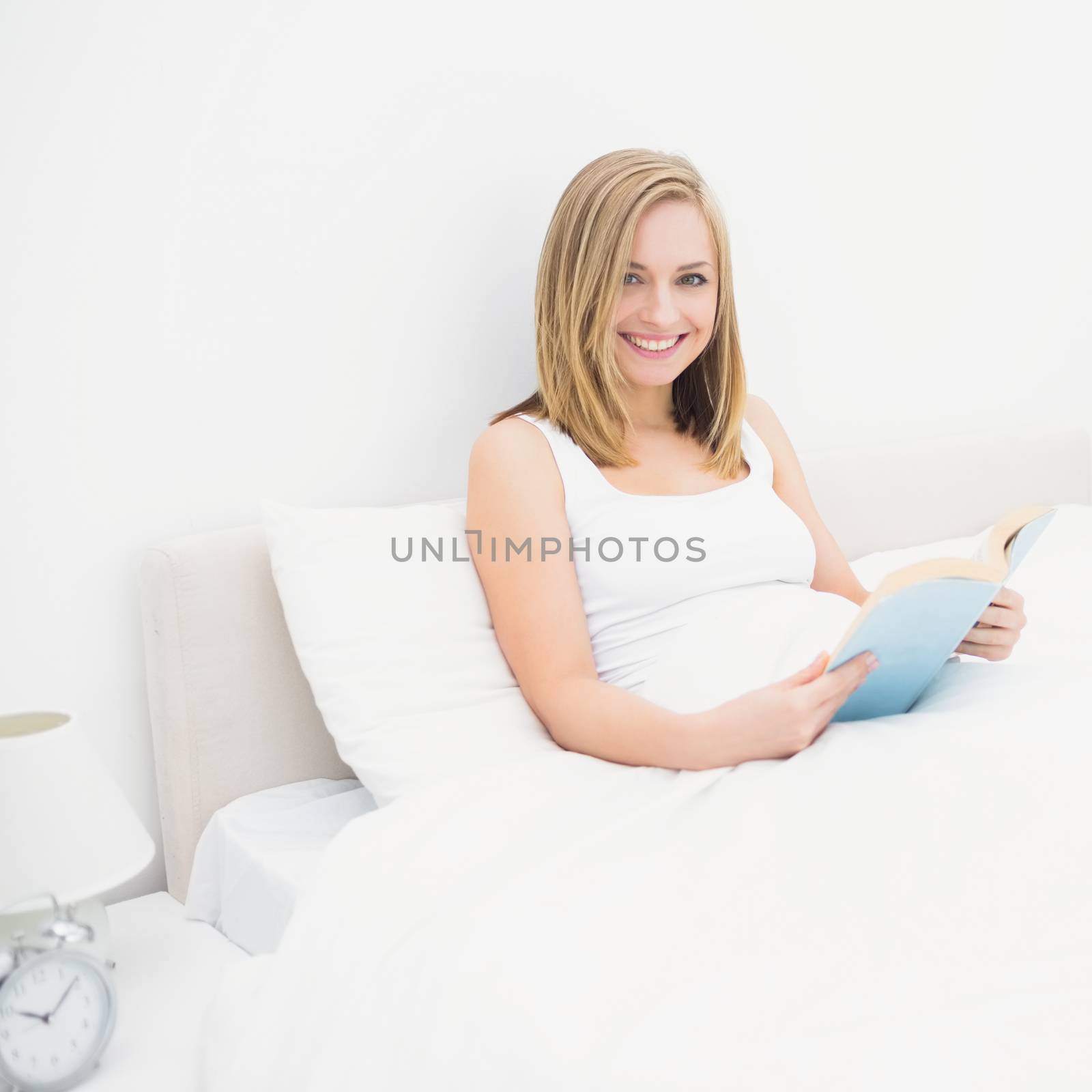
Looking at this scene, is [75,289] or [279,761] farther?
[279,761]

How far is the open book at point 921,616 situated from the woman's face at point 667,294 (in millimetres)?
532

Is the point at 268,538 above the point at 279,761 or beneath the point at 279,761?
above

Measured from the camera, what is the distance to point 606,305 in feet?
4.84

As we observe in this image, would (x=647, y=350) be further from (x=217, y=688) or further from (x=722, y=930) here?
(x=722, y=930)

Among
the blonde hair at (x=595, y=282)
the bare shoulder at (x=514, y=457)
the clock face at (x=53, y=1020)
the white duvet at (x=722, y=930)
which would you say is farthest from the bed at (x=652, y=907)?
the blonde hair at (x=595, y=282)

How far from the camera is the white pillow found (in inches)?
50.9

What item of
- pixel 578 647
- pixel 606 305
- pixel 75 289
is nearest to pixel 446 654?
pixel 578 647

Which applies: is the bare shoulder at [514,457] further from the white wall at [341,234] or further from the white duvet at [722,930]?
the white duvet at [722,930]

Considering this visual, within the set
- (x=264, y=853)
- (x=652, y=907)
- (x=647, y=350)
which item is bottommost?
(x=264, y=853)

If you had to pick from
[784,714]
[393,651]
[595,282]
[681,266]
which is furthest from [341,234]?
[784,714]

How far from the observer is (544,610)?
1.35 m

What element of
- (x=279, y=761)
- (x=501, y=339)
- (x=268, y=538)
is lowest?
(x=279, y=761)

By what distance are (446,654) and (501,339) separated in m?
0.55

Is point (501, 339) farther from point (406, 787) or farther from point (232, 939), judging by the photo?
point (232, 939)
